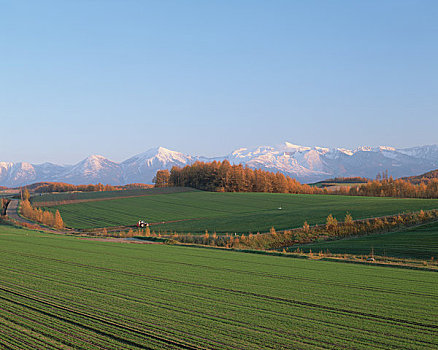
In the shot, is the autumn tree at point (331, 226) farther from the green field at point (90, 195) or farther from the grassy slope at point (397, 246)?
the green field at point (90, 195)

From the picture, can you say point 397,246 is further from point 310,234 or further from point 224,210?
point 224,210

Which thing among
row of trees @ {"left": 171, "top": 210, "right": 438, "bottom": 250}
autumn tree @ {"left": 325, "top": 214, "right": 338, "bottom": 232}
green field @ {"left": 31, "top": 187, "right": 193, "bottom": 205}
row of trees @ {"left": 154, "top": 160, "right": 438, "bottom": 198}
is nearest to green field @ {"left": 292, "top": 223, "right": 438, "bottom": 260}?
row of trees @ {"left": 171, "top": 210, "right": 438, "bottom": 250}

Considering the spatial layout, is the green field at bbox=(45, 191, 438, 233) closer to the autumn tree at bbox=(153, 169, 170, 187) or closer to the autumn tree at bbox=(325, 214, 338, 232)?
the autumn tree at bbox=(325, 214, 338, 232)

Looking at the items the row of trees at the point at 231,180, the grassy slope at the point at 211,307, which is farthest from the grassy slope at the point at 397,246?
the row of trees at the point at 231,180

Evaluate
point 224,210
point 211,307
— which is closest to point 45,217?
point 224,210

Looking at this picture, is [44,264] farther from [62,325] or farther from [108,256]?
[62,325]

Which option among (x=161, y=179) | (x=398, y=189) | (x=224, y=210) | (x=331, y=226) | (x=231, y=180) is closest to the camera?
(x=331, y=226)

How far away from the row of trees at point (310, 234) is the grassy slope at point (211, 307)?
797 inches

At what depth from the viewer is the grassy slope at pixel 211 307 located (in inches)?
381

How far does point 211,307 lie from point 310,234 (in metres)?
35.7

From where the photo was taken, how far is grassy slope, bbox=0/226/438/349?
9.67 meters

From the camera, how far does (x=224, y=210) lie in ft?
265

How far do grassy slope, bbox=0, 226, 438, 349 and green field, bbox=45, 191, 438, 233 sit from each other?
31116 millimetres

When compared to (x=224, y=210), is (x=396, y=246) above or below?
below
